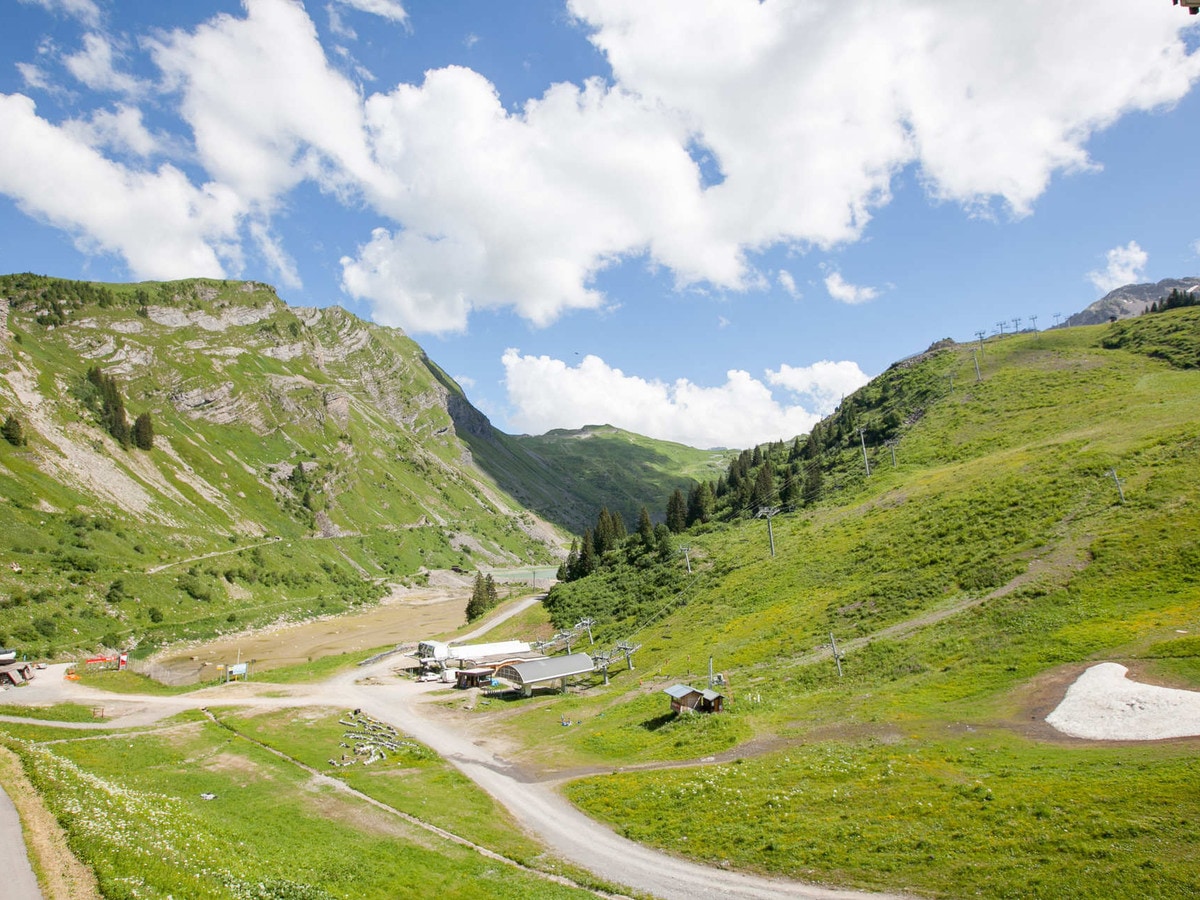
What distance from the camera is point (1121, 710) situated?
2598 centimetres

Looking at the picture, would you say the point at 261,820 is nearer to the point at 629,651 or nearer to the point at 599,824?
the point at 599,824

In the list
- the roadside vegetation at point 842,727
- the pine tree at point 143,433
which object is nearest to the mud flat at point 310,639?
the roadside vegetation at point 842,727

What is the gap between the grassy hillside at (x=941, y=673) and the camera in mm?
19516

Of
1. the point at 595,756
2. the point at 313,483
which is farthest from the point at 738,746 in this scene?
the point at 313,483

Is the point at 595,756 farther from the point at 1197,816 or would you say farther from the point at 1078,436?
the point at 1078,436

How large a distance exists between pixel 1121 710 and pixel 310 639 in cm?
10405

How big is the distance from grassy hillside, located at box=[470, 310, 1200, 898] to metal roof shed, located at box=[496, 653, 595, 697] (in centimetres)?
→ 293

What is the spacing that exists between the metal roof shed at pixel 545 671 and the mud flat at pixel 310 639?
3845 centimetres

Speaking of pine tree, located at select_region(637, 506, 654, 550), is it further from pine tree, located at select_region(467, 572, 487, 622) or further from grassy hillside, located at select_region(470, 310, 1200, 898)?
pine tree, located at select_region(467, 572, 487, 622)

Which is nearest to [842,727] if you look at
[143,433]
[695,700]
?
[695,700]

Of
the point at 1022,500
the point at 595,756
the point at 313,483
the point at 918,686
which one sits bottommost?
the point at 595,756

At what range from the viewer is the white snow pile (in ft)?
78.3

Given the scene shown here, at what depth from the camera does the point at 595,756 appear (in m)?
39.1

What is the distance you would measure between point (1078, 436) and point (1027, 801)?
203 feet
